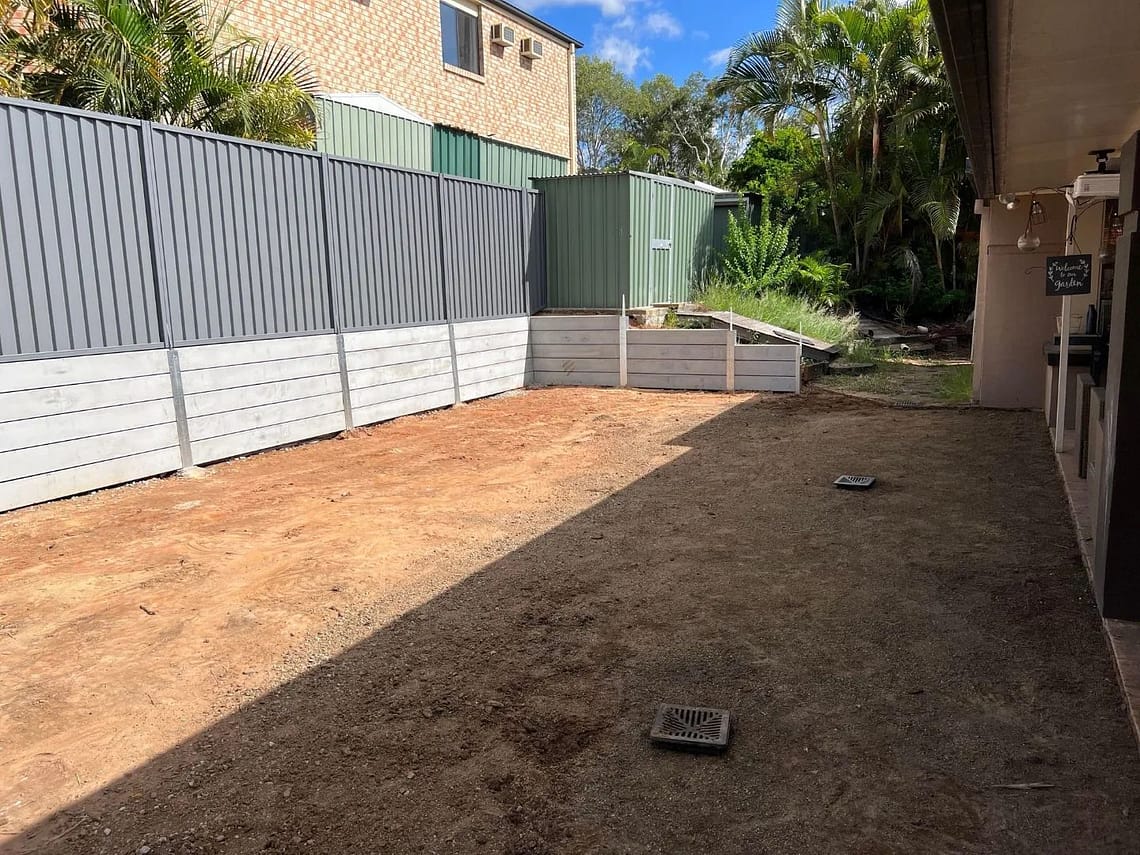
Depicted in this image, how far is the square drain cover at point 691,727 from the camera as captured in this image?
291 cm

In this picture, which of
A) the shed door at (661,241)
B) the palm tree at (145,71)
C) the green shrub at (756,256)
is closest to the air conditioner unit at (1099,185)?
the shed door at (661,241)

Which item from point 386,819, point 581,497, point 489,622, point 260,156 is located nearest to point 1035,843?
point 386,819

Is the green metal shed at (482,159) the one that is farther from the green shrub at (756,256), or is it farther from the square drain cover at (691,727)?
the square drain cover at (691,727)

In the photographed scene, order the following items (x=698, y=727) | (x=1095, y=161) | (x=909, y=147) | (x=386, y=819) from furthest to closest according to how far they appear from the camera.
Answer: (x=909, y=147), (x=1095, y=161), (x=698, y=727), (x=386, y=819)

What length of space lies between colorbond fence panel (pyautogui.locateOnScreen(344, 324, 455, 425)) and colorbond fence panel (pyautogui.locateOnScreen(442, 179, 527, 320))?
0.70m

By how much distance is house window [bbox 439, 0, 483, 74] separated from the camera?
17516 millimetres

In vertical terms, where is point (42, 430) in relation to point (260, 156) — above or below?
below

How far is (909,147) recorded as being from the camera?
17.4m

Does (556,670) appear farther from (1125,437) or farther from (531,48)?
(531,48)

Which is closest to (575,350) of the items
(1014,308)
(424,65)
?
(1014,308)

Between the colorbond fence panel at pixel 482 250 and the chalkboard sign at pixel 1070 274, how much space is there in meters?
6.80

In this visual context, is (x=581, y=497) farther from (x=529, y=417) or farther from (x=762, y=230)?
(x=762, y=230)

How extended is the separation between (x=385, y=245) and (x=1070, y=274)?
22.5 ft

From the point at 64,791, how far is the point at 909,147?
18.4 metres
